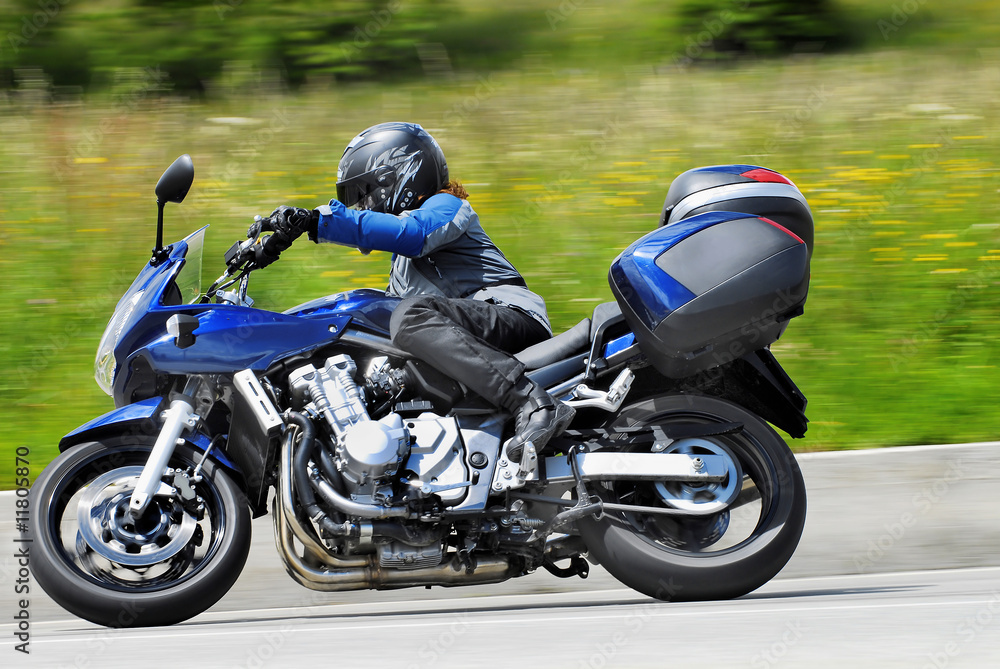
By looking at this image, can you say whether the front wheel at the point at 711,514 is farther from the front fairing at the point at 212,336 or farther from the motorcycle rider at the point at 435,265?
the front fairing at the point at 212,336

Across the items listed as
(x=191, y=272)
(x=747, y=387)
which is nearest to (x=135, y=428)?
(x=191, y=272)

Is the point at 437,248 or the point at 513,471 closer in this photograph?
the point at 513,471

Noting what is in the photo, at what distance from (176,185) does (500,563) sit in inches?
66.9

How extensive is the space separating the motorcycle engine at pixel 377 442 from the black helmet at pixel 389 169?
682 mm

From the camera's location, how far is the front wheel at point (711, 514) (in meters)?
3.72

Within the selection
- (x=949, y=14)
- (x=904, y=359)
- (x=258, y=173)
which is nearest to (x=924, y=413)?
(x=904, y=359)

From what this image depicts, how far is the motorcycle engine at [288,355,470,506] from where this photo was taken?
3.55 metres

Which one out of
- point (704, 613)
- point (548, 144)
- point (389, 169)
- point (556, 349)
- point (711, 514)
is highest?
point (389, 169)

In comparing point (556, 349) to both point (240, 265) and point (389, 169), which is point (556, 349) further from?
point (240, 265)

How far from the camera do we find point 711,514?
374cm

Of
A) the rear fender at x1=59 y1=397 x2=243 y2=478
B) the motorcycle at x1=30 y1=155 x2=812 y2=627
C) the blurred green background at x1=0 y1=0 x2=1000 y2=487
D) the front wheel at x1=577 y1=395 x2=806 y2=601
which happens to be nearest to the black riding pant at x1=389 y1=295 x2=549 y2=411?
the motorcycle at x1=30 y1=155 x2=812 y2=627

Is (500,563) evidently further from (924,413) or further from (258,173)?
(258,173)

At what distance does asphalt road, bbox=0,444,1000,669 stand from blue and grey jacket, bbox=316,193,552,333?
1210 millimetres

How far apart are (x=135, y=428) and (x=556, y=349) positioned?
150 centimetres
